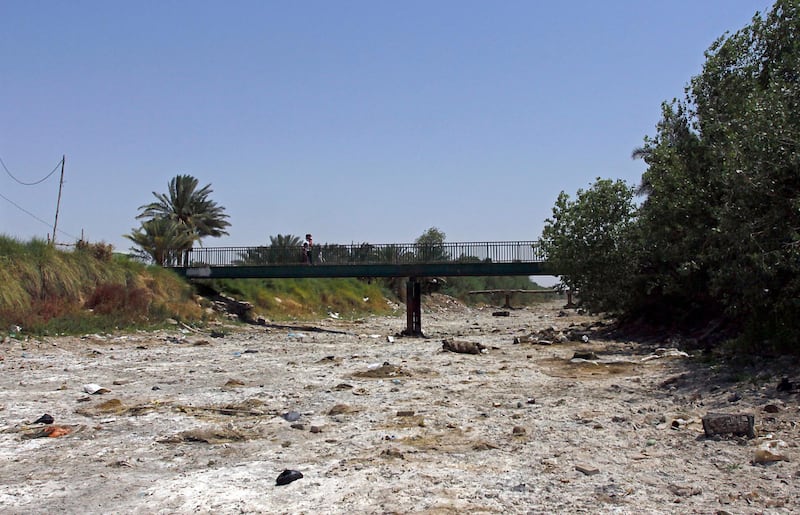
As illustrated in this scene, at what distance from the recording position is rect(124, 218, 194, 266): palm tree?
36125 millimetres

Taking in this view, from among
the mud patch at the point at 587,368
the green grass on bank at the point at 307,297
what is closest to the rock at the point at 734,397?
the mud patch at the point at 587,368

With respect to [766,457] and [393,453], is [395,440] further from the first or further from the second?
[766,457]

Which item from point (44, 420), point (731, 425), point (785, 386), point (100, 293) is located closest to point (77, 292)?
point (100, 293)

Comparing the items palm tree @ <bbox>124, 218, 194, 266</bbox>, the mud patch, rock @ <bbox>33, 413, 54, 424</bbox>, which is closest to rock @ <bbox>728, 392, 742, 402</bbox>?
the mud patch

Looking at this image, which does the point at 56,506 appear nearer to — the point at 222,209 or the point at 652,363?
the point at 652,363

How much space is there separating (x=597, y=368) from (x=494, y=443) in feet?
23.7

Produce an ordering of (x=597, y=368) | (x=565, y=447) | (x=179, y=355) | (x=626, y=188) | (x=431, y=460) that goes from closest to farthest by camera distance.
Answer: (x=431, y=460)
(x=565, y=447)
(x=597, y=368)
(x=179, y=355)
(x=626, y=188)

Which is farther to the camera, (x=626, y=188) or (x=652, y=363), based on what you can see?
(x=626, y=188)

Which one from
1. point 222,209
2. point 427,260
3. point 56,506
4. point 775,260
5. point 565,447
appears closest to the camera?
point 56,506

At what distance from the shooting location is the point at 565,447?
722cm

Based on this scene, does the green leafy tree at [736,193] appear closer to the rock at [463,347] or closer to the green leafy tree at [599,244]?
the green leafy tree at [599,244]

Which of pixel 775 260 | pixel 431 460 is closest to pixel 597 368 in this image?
pixel 775 260

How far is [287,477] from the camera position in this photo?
236 inches

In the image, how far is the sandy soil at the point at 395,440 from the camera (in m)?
5.54
